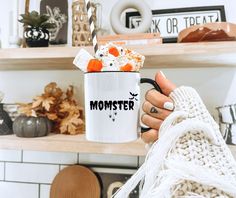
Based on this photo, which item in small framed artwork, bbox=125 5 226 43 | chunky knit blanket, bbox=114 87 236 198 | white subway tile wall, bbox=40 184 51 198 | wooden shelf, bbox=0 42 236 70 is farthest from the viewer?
white subway tile wall, bbox=40 184 51 198

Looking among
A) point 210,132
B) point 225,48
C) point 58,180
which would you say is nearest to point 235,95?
point 225,48

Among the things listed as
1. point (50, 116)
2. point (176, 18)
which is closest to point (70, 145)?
point (50, 116)

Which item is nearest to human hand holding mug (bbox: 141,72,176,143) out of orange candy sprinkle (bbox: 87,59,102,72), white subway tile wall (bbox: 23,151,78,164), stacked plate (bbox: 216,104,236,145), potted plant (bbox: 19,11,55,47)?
orange candy sprinkle (bbox: 87,59,102,72)

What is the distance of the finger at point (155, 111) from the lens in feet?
1.66

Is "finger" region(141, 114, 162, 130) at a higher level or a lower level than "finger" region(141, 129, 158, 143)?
higher

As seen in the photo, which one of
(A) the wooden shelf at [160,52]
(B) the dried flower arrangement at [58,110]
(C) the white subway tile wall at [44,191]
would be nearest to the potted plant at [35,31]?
(A) the wooden shelf at [160,52]

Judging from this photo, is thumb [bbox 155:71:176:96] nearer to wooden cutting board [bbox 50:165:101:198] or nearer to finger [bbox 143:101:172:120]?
finger [bbox 143:101:172:120]

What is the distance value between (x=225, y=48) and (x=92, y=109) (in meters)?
0.36

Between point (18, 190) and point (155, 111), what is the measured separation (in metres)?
0.78

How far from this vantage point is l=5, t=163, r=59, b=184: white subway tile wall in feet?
3.42

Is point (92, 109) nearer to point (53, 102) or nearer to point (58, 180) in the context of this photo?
point (53, 102)

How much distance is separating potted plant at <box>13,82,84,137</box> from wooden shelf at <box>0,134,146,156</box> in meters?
0.03

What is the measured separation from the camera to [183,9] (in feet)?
3.10

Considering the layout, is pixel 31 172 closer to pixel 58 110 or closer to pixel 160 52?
pixel 58 110
